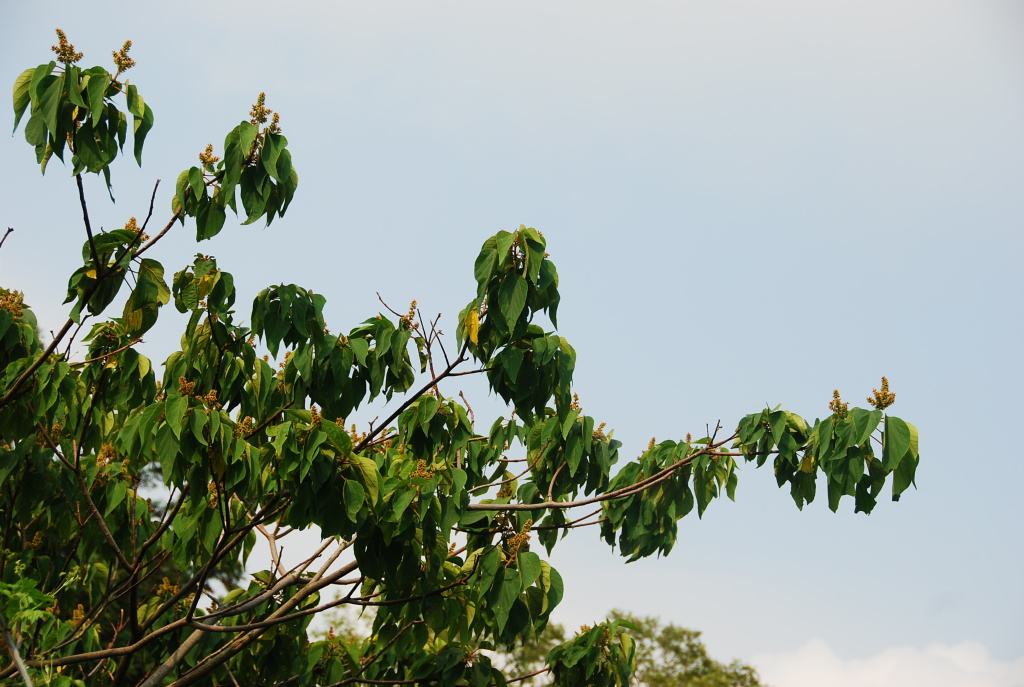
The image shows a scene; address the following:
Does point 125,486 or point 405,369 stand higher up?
point 405,369

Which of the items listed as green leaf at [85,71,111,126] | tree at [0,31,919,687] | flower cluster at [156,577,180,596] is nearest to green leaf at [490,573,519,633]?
tree at [0,31,919,687]

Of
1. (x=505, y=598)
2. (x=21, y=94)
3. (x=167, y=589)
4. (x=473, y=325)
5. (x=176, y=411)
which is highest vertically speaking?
(x=21, y=94)

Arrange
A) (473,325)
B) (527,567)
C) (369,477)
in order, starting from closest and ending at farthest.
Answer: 1. (369,477)
2. (527,567)
3. (473,325)

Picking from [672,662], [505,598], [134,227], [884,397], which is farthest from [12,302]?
[672,662]

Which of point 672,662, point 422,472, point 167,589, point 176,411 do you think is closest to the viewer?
point 176,411

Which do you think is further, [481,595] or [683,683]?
[683,683]

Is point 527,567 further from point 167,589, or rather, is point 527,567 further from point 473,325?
point 167,589

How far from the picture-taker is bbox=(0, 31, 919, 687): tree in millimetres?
4363

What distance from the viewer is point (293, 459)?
13.6 feet

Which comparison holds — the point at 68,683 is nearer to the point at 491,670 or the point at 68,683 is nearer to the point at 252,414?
the point at 252,414

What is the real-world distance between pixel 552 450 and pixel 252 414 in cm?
175

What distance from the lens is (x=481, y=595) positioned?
454cm

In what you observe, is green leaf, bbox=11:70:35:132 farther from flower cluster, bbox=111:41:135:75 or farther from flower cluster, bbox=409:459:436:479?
flower cluster, bbox=409:459:436:479

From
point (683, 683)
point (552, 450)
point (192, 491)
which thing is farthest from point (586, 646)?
point (683, 683)
